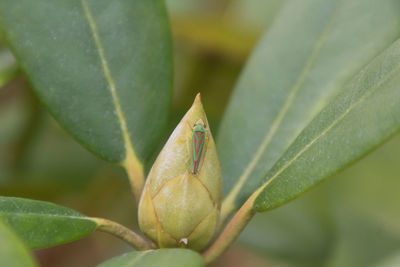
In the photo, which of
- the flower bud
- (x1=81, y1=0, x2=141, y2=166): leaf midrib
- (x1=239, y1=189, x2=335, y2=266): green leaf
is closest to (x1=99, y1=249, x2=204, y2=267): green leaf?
the flower bud

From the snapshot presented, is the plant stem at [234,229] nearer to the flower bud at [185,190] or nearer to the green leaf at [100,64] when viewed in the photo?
the flower bud at [185,190]

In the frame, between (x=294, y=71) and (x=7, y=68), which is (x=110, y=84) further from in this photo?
(x=294, y=71)

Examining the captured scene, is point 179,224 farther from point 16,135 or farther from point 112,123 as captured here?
point 16,135

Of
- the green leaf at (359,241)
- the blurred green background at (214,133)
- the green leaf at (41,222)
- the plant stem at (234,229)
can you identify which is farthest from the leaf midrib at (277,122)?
the green leaf at (359,241)

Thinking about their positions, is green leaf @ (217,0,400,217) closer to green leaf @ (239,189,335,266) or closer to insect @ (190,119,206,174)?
insect @ (190,119,206,174)

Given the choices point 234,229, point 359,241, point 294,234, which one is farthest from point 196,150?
point 359,241
